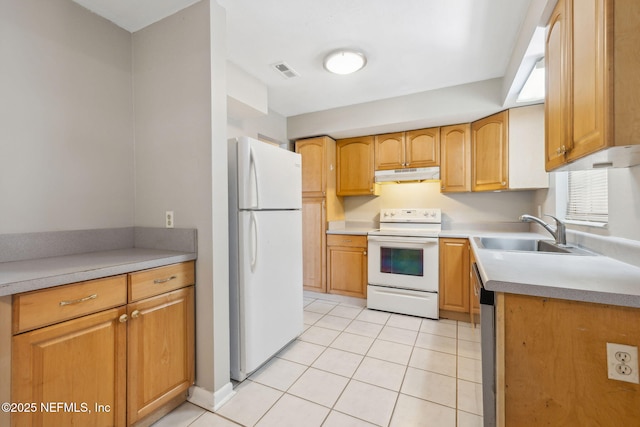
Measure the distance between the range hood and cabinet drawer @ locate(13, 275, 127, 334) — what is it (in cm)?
281

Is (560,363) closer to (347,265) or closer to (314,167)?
(347,265)

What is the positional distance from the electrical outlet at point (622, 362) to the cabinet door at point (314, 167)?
112 inches

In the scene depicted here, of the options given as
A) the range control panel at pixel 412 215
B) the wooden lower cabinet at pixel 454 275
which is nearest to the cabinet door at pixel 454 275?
the wooden lower cabinet at pixel 454 275

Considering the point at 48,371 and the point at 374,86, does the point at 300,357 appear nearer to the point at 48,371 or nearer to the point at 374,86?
the point at 48,371

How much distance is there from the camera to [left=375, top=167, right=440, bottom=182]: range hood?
3.14 meters

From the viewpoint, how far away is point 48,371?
108 centimetres

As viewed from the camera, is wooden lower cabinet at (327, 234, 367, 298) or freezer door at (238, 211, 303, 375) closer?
freezer door at (238, 211, 303, 375)

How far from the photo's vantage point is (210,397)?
5.29ft

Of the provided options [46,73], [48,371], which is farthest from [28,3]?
[48,371]

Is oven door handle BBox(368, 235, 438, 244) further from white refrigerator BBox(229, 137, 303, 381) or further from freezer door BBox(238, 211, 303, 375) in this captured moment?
white refrigerator BBox(229, 137, 303, 381)

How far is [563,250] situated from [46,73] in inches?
130

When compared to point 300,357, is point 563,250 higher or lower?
higher

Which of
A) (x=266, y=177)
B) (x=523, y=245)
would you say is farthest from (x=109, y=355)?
(x=523, y=245)

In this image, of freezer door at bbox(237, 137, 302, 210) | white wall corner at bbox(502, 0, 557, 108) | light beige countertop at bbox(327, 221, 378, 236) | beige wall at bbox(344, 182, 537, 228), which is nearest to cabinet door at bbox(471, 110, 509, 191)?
white wall corner at bbox(502, 0, 557, 108)
